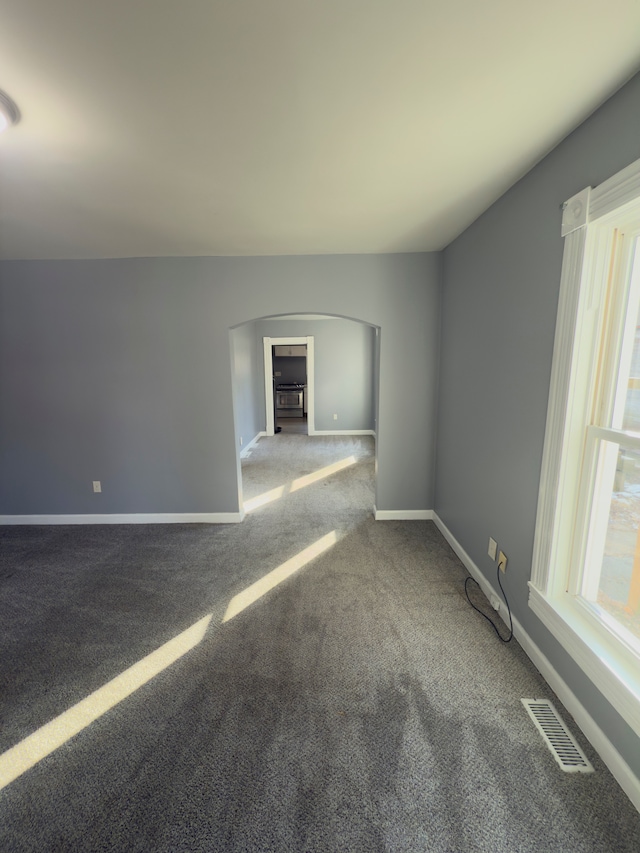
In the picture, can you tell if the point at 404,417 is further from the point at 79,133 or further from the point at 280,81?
the point at 79,133

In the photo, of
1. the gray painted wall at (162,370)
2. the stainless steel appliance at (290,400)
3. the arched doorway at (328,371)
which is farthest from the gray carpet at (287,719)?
the stainless steel appliance at (290,400)

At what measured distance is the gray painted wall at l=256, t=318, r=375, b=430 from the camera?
6.96 meters

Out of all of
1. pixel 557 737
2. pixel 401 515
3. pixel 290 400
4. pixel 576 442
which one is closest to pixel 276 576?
pixel 401 515

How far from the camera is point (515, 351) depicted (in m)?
1.92

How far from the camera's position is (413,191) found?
1.94 meters

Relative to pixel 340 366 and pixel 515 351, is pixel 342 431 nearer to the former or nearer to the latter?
pixel 340 366

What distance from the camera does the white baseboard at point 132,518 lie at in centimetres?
344

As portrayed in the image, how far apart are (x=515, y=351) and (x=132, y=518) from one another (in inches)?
139

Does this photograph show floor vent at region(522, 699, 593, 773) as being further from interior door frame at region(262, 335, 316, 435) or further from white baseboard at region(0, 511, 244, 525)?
interior door frame at region(262, 335, 316, 435)

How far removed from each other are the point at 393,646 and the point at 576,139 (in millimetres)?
2487

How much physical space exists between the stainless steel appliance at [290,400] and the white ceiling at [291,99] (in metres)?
8.35

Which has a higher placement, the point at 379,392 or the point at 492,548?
the point at 379,392

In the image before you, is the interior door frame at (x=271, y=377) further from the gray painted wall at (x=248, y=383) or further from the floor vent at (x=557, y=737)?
the floor vent at (x=557, y=737)

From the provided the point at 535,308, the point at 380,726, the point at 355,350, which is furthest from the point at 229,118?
the point at 355,350
